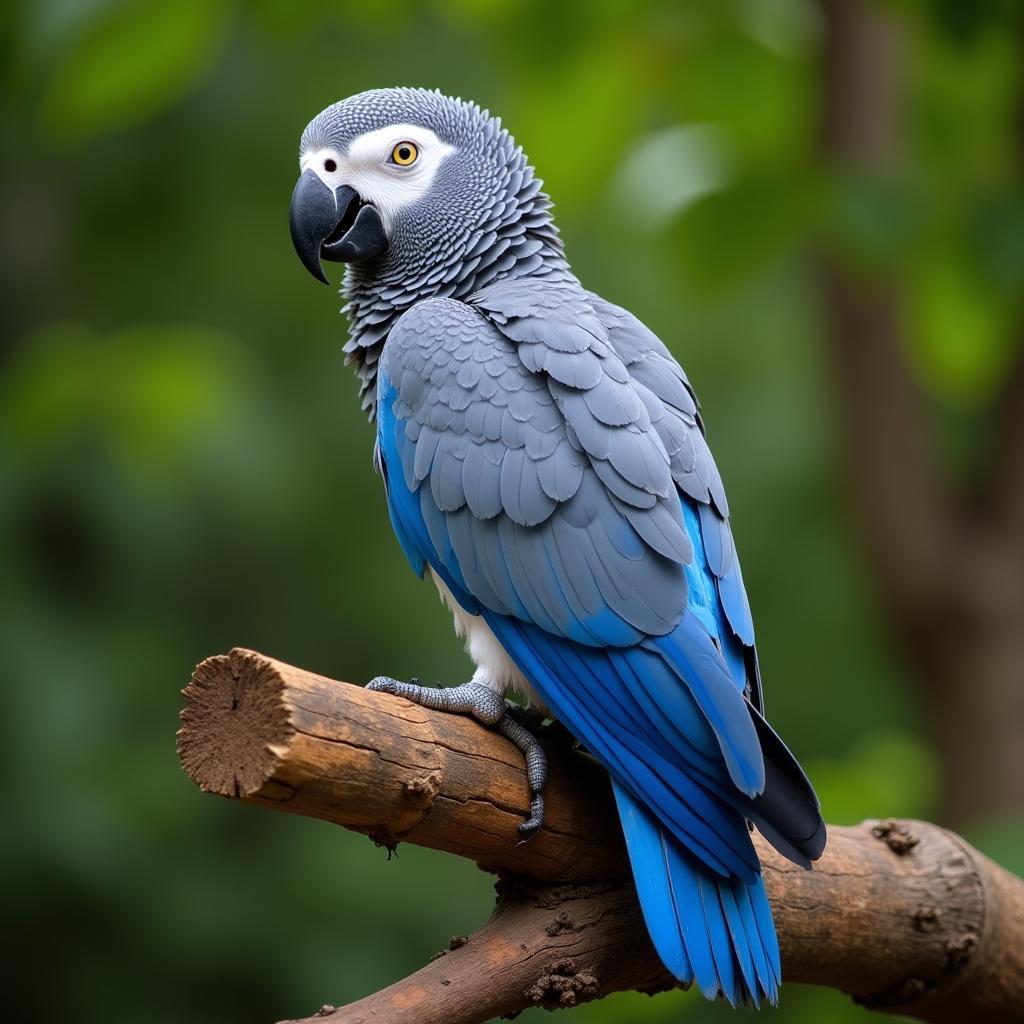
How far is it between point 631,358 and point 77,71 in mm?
2088

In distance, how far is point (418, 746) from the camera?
2467 millimetres

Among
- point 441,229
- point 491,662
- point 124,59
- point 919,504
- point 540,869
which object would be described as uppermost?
point 124,59

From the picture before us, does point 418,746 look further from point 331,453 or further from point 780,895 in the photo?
point 331,453

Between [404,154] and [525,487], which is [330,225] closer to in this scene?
[404,154]

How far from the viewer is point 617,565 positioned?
275cm

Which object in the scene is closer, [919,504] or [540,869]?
[540,869]

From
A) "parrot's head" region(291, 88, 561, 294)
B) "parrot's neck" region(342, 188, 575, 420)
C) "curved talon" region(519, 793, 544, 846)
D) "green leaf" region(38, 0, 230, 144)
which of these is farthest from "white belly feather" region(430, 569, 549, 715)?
"green leaf" region(38, 0, 230, 144)

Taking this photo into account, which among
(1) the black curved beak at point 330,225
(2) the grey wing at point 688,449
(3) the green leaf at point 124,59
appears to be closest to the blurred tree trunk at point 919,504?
(2) the grey wing at point 688,449

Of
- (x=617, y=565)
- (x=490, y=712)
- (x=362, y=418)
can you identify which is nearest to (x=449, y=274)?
(x=617, y=565)

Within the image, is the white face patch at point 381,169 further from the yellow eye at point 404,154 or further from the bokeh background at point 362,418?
the bokeh background at point 362,418

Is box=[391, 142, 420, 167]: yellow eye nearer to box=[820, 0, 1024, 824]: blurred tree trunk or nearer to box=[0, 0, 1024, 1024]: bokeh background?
box=[0, 0, 1024, 1024]: bokeh background

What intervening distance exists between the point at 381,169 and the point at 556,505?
3.70 ft

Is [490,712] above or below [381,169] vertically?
below

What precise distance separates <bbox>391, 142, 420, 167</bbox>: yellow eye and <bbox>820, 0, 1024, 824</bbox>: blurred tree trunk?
1979 mm
